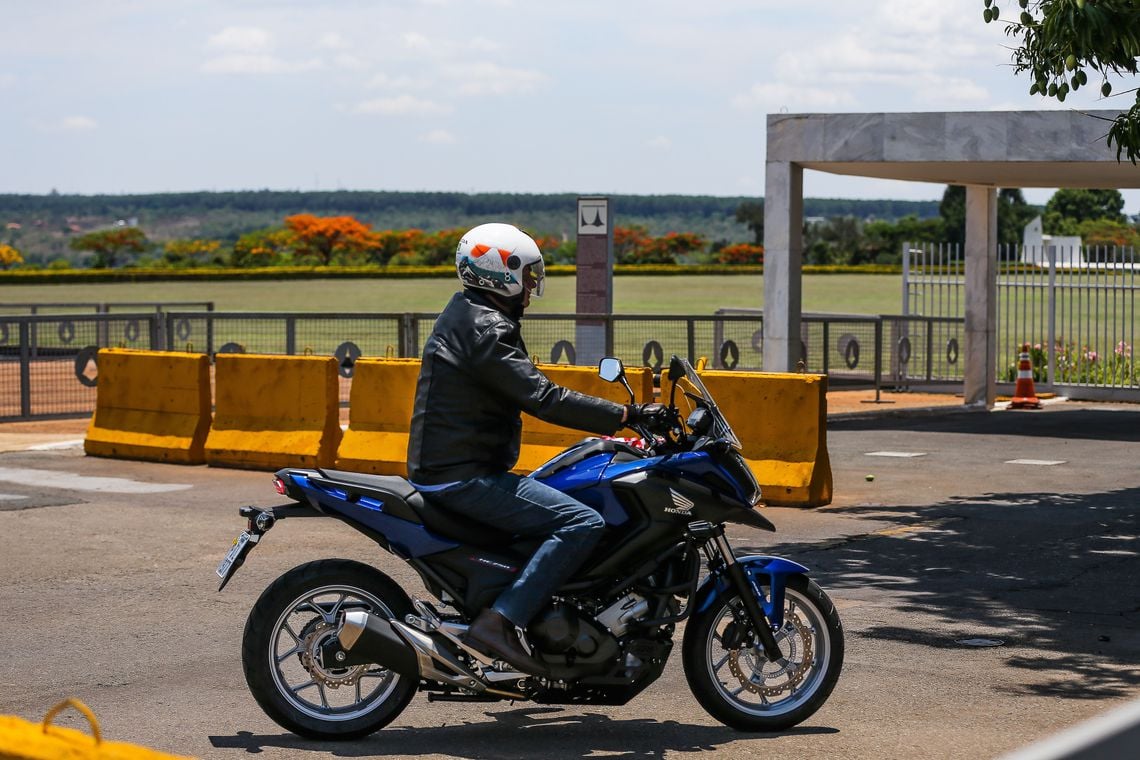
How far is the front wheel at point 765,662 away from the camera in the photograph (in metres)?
6.57

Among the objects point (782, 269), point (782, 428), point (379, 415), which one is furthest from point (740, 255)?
point (782, 428)

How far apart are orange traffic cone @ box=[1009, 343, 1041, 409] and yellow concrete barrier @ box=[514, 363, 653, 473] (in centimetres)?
1074

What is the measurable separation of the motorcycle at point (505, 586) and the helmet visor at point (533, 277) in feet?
1.77

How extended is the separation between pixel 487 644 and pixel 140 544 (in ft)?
18.5

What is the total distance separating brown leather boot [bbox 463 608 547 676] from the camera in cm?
619

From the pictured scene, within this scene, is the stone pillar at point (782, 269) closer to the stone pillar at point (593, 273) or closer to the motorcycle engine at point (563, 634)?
the stone pillar at point (593, 273)

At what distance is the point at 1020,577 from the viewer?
10180mm

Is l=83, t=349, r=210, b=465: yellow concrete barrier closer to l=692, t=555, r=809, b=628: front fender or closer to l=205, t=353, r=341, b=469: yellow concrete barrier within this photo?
l=205, t=353, r=341, b=469: yellow concrete barrier

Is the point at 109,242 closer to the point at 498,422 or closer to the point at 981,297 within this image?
the point at 981,297

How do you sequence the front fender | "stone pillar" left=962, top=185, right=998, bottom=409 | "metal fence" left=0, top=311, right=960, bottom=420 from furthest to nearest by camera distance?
"stone pillar" left=962, top=185, right=998, bottom=409 → "metal fence" left=0, top=311, right=960, bottom=420 → the front fender

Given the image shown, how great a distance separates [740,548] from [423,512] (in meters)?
5.12

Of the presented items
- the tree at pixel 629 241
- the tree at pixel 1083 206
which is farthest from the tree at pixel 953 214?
the tree at pixel 629 241

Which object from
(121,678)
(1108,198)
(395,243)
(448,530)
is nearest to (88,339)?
(121,678)

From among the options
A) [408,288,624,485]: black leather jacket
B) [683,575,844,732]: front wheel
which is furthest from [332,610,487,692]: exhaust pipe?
[683,575,844,732]: front wheel
